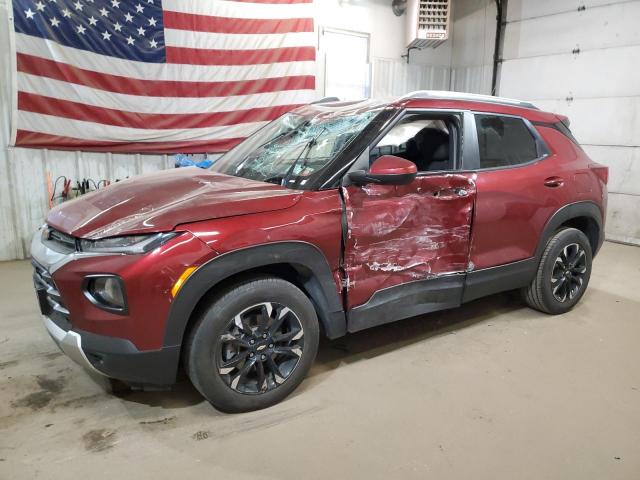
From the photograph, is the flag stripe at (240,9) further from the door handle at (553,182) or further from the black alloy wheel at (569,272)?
the black alloy wheel at (569,272)

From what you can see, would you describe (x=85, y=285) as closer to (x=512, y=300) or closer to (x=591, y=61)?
(x=512, y=300)

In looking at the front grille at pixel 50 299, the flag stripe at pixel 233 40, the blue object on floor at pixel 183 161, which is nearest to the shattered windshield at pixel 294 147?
the front grille at pixel 50 299

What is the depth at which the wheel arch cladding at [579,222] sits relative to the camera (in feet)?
10.7

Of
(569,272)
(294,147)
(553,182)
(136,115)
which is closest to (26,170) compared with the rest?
(136,115)

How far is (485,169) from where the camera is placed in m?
2.91

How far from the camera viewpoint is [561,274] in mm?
3463

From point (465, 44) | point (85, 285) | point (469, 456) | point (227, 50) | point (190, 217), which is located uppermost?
point (465, 44)

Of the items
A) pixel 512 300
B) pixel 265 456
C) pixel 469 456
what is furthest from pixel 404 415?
pixel 512 300

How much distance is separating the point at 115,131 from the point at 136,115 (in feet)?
1.00

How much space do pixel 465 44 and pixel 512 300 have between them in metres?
5.78

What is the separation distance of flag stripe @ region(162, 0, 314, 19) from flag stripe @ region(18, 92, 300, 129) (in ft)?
3.76

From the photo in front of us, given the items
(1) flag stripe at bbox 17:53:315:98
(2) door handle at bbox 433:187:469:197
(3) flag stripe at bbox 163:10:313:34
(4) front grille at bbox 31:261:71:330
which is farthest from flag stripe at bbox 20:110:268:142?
(2) door handle at bbox 433:187:469:197

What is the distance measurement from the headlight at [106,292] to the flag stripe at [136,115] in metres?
3.14

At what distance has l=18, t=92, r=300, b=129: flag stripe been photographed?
185 inches
